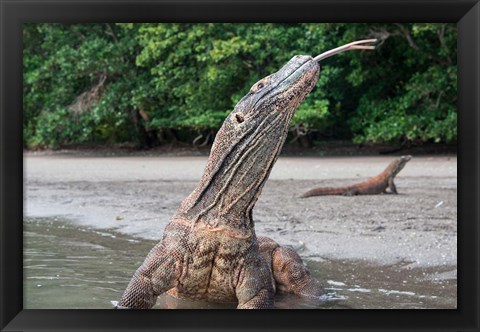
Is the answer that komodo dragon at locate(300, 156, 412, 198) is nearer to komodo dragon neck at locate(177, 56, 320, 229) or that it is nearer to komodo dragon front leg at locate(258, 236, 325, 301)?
komodo dragon front leg at locate(258, 236, 325, 301)

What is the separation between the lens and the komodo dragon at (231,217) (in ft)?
14.5

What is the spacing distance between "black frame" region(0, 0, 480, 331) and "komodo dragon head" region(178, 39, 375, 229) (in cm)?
102

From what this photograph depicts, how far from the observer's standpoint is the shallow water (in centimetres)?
502

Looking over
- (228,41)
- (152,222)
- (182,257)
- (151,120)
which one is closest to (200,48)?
(228,41)

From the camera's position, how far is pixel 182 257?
4.45m

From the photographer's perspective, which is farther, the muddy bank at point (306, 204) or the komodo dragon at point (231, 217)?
the muddy bank at point (306, 204)

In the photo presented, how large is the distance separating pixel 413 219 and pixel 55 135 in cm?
1588

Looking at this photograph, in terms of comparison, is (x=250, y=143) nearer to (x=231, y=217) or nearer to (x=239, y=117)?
(x=239, y=117)

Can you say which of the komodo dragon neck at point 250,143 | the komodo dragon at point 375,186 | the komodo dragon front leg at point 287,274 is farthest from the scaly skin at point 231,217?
the komodo dragon at point 375,186

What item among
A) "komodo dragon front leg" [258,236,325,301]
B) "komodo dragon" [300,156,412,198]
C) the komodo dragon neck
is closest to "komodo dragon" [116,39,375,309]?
the komodo dragon neck

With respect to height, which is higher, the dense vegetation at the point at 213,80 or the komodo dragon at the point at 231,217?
the dense vegetation at the point at 213,80
